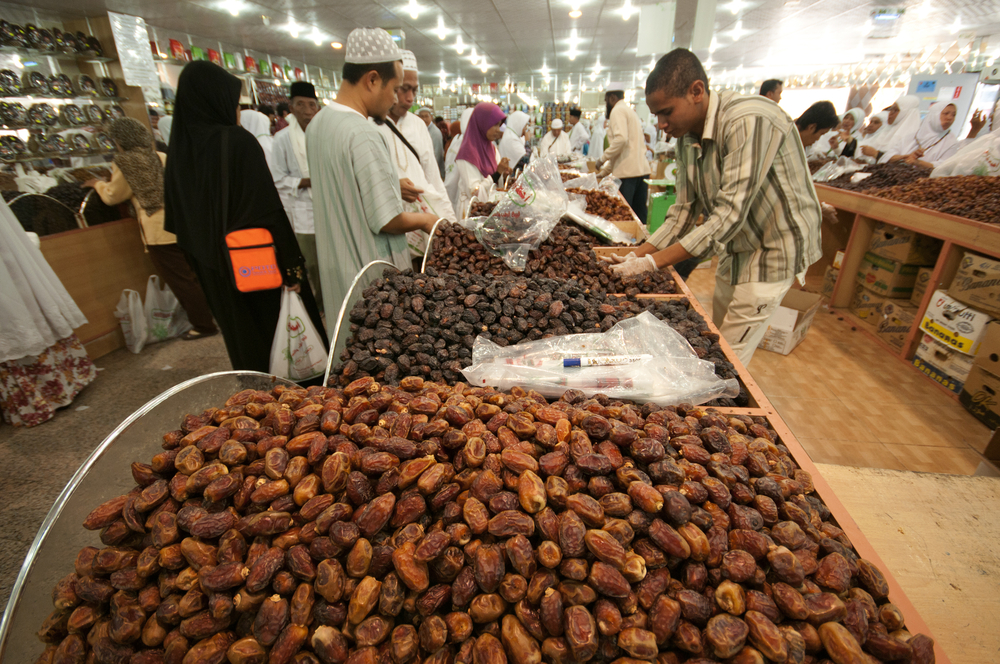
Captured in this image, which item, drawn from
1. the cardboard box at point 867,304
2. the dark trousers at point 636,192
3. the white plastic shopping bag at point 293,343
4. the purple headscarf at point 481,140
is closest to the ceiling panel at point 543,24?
the dark trousers at point 636,192

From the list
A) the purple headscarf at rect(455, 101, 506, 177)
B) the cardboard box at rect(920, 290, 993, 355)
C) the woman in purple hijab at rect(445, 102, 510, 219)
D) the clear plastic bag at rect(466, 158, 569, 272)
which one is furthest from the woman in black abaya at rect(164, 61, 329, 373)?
the cardboard box at rect(920, 290, 993, 355)

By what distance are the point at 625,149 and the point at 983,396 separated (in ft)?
16.7

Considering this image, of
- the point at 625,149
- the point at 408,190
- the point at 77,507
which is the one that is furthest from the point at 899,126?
the point at 77,507

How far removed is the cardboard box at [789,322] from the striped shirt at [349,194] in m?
3.39

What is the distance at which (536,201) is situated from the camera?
304 centimetres

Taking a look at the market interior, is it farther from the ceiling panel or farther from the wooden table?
the ceiling panel

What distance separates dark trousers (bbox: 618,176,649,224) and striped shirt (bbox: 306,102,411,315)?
18.1 ft

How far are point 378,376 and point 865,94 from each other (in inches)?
622

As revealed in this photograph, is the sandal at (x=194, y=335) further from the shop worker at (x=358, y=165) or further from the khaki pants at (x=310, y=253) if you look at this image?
the shop worker at (x=358, y=165)

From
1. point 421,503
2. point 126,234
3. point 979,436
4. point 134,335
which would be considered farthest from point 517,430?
point 126,234

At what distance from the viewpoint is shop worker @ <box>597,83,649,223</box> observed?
6523 mm

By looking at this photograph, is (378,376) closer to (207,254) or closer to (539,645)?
(539,645)

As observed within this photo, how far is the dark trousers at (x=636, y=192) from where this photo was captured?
707cm

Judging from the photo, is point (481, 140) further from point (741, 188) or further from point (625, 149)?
point (741, 188)
